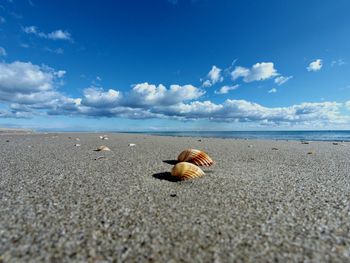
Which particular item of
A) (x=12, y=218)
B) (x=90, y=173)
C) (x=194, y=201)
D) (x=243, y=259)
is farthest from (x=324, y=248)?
(x=90, y=173)

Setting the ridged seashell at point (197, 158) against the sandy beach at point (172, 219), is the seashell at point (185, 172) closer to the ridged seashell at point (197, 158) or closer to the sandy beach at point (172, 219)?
the sandy beach at point (172, 219)

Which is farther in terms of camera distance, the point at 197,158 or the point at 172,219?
the point at 197,158

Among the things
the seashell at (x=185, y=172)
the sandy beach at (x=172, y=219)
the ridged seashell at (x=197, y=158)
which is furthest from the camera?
the ridged seashell at (x=197, y=158)

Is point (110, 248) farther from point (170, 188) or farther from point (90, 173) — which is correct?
point (90, 173)

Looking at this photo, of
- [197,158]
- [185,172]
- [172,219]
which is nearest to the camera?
[172,219]

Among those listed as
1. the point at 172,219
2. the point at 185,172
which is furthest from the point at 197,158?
the point at 172,219

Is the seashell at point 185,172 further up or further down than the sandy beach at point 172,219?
further up

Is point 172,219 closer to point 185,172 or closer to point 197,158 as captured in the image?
point 185,172

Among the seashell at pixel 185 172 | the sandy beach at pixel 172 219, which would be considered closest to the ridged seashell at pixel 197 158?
the sandy beach at pixel 172 219

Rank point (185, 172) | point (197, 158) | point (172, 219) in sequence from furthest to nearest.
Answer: point (197, 158) < point (185, 172) < point (172, 219)

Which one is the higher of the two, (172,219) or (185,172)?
(185,172)

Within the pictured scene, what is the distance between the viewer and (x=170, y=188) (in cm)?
350

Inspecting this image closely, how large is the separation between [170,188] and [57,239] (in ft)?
6.17

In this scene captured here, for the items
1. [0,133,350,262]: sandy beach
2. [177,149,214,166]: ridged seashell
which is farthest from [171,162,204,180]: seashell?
[177,149,214,166]: ridged seashell
